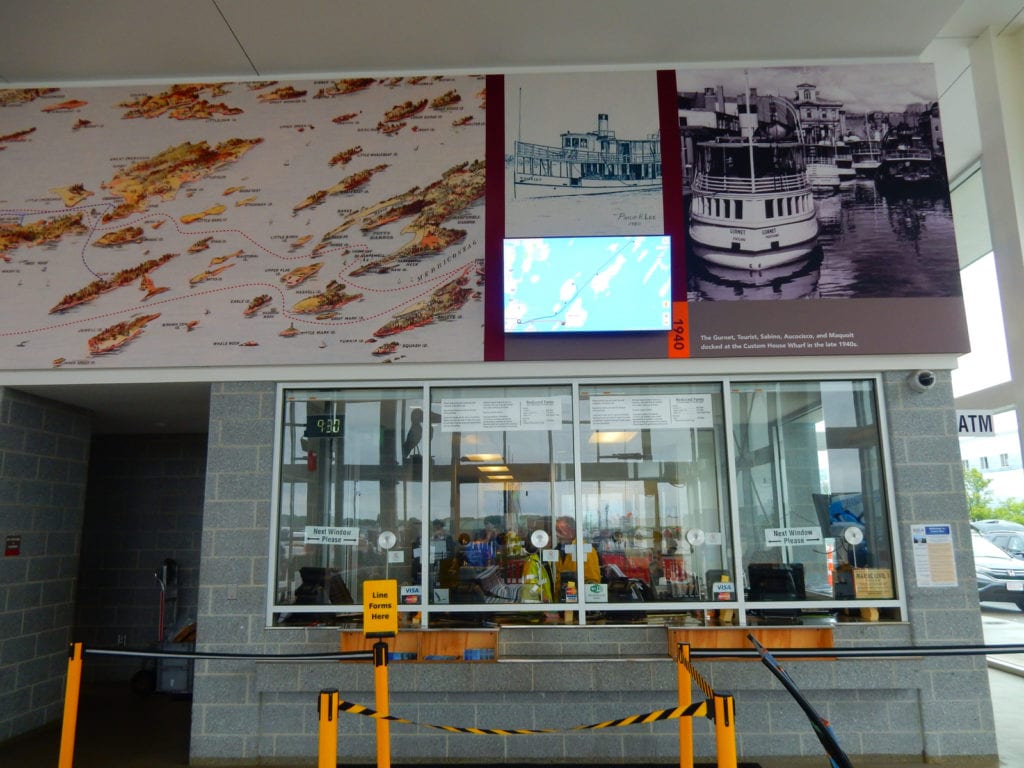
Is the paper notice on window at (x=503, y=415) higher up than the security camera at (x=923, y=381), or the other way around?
the security camera at (x=923, y=381)

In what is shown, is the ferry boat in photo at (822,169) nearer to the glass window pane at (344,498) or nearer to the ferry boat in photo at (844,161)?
the ferry boat in photo at (844,161)

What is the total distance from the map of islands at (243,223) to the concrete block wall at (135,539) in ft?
8.76

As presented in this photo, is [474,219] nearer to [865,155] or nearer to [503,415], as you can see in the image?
[503,415]

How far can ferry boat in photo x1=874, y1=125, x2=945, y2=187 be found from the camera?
224 inches

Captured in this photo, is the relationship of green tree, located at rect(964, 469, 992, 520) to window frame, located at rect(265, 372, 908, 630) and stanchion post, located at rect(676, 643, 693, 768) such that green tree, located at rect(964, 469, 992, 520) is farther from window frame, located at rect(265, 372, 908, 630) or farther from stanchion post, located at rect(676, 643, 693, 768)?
stanchion post, located at rect(676, 643, 693, 768)

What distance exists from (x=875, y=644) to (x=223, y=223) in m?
5.62

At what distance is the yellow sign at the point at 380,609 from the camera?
3775 millimetres

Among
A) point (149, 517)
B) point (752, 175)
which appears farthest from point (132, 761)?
point (752, 175)

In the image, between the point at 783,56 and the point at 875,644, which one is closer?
the point at 875,644

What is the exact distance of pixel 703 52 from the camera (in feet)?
19.3

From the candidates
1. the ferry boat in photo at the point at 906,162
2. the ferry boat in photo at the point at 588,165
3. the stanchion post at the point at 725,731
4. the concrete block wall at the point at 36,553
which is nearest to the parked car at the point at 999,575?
the ferry boat in photo at the point at 906,162

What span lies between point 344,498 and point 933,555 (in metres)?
4.20

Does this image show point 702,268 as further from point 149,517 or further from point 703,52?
point 149,517

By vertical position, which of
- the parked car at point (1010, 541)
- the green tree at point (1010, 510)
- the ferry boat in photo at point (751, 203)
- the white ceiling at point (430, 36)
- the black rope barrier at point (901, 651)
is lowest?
the black rope barrier at point (901, 651)
